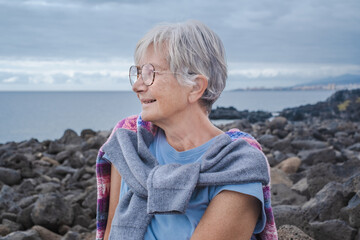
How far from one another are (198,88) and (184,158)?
1.06ft

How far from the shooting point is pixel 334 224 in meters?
3.81

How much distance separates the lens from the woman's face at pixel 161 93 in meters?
2.13

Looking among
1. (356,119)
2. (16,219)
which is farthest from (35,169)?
(356,119)

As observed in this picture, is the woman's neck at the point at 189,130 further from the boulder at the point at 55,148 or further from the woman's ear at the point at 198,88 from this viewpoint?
the boulder at the point at 55,148

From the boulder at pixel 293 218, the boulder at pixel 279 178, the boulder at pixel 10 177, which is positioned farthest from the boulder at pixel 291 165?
the boulder at pixel 10 177

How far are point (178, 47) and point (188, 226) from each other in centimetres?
76

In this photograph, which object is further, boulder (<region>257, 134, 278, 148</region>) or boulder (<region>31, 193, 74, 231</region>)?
boulder (<region>257, 134, 278, 148</region>)

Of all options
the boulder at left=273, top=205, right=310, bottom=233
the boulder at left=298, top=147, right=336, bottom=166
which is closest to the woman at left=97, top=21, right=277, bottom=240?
the boulder at left=273, top=205, right=310, bottom=233

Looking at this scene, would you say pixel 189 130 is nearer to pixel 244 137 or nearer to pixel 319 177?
pixel 244 137

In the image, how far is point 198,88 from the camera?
7.07 ft

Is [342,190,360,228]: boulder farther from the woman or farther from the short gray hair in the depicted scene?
the short gray hair

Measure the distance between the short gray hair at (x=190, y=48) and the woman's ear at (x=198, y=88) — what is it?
2 centimetres

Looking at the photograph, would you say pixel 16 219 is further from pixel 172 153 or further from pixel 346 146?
pixel 346 146

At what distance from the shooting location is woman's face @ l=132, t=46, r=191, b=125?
2.13 m
